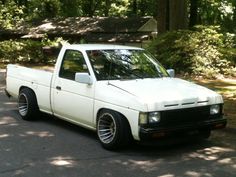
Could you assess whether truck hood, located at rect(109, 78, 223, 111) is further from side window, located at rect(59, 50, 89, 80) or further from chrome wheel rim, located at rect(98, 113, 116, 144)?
side window, located at rect(59, 50, 89, 80)

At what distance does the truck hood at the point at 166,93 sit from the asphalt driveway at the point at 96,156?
2.59 feet

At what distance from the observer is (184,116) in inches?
286

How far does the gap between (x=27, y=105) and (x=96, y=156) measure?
3.03 meters

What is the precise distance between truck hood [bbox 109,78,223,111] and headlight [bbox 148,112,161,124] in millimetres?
77

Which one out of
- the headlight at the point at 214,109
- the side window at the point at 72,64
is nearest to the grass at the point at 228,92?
the headlight at the point at 214,109

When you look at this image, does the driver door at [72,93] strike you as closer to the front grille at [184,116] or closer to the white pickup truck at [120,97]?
the white pickup truck at [120,97]

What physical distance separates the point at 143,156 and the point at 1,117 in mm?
4299

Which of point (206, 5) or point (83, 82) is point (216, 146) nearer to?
point (83, 82)

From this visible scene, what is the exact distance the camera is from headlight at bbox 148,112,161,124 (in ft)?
22.9

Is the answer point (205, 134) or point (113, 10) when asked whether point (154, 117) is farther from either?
point (113, 10)

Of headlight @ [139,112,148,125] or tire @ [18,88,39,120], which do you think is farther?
tire @ [18,88,39,120]

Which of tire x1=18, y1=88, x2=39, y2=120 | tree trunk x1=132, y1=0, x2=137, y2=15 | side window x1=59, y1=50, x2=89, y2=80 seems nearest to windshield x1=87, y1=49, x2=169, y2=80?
side window x1=59, y1=50, x2=89, y2=80

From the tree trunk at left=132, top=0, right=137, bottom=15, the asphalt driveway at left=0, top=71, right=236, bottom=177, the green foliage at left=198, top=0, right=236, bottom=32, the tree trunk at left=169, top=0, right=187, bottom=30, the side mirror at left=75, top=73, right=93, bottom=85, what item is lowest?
the asphalt driveway at left=0, top=71, right=236, bottom=177

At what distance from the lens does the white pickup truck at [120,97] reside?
23.2 ft
